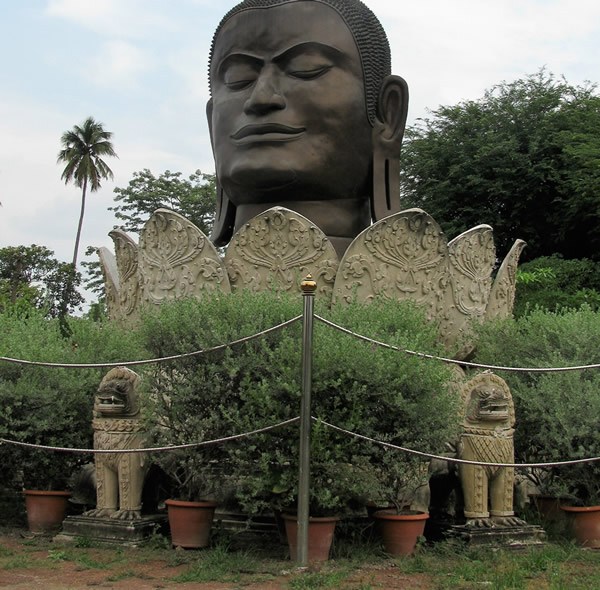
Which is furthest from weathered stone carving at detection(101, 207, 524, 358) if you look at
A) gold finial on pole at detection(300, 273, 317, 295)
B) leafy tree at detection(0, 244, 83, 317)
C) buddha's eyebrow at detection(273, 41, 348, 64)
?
leafy tree at detection(0, 244, 83, 317)

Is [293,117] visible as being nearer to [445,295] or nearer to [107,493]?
[445,295]

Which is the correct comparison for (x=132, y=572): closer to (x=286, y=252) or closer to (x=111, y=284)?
(x=286, y=252)

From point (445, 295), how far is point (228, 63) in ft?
10.5

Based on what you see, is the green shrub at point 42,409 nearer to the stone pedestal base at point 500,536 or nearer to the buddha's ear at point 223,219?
the buddha's ear at point 223,219

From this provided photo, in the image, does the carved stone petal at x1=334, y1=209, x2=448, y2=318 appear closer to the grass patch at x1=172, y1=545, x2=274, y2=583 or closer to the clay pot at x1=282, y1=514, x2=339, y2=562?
the clay pot at x1=282, y1=514, x2=339, y2=562

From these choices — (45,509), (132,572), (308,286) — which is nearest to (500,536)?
(308,286)

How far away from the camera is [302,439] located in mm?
4617

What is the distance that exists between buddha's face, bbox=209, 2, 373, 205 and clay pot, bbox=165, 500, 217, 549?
12.1 feet

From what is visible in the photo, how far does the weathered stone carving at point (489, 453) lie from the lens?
216 inches

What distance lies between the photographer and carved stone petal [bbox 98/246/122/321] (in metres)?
8.59

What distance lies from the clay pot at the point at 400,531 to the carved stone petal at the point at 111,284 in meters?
4.26

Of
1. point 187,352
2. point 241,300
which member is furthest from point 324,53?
point 187,352

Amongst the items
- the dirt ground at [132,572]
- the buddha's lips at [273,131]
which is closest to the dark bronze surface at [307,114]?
the buddha's lips at [273,131]

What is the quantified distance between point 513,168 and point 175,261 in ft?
51.8
